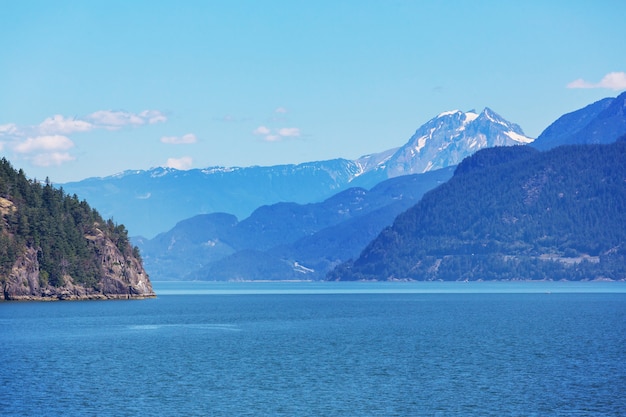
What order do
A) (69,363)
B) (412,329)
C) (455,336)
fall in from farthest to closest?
1. (412,329)
2. (455,336)
3. (69,363)

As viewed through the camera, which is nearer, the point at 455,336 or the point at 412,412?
the point at 412,412

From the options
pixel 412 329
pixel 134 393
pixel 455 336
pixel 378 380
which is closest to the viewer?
pixel 134 393

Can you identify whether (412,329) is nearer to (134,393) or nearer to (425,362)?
(425,362)

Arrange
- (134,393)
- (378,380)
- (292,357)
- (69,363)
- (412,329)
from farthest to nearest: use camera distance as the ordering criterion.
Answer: (412,329)
(292,357)
(69,363)
(378,380)
(134,393)

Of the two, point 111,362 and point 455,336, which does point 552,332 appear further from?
point 111,362

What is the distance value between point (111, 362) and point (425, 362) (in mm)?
33830

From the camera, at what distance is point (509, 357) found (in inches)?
4572

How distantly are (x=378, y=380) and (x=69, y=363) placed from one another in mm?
34290

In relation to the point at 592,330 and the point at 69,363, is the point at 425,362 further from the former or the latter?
the point at 592,330

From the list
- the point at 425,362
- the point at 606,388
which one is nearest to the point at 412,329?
the point at 425,362

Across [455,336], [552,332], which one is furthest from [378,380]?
[552,332]

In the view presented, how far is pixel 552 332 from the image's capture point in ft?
499

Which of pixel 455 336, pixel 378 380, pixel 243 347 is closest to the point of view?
pixel 378 380

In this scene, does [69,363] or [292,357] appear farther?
[292,357]
